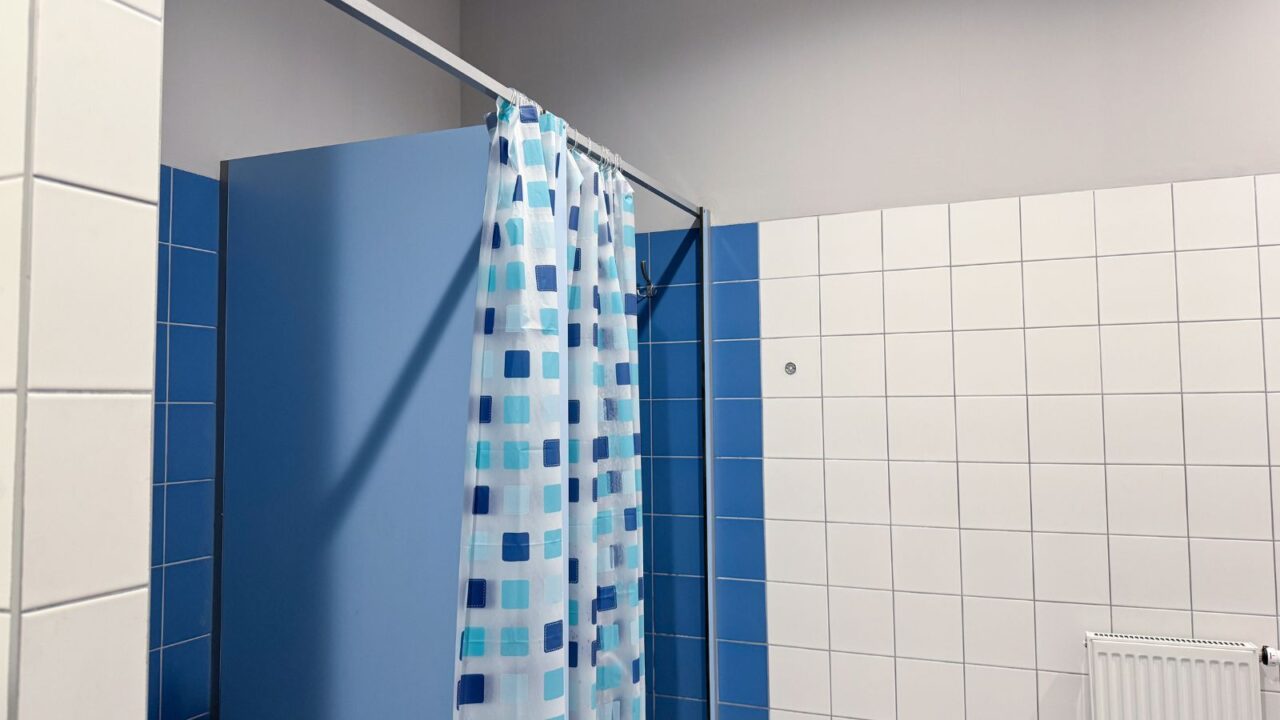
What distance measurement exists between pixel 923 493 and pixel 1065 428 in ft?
1.11

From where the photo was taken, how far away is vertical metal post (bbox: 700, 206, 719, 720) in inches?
80.7

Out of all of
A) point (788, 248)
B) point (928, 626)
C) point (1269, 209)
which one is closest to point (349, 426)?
point (788, 248)

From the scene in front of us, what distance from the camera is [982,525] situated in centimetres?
184

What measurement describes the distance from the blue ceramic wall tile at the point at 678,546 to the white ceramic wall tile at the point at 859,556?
326mm

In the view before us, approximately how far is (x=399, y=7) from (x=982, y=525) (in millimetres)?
2001

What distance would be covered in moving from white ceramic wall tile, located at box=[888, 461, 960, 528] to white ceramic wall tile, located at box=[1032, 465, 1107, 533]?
174mm

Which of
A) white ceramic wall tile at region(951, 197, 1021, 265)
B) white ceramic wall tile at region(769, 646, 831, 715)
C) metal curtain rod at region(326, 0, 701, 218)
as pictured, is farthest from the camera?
white ceramic wall tile at region(769, 646, 831, 715)

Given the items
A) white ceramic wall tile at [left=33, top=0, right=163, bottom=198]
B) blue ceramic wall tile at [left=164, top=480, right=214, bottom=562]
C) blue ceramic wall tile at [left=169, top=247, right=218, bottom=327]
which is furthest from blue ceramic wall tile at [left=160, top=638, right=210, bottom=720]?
white ceramic wall tile at [left=33, top=0, right=163, bottom=198]

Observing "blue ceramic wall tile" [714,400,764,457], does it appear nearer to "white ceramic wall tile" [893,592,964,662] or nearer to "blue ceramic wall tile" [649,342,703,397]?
"blue ceramic wall tile" [649,342,703,397]

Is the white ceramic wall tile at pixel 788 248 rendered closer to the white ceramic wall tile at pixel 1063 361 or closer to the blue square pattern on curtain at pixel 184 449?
the white ceramic wall tile at pixel 1063 361

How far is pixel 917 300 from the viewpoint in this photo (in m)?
1.92

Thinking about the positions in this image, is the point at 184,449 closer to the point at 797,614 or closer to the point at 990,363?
the point at 797,614

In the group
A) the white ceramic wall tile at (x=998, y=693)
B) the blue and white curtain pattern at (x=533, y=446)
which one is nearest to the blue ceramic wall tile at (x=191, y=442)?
the blue and white curtain pattern at (x=533, y=446)

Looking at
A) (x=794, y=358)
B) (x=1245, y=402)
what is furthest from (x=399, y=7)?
(x=1245, y=402)
